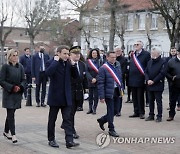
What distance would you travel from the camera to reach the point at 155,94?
1094 centimetres

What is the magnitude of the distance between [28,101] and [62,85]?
6.77 m

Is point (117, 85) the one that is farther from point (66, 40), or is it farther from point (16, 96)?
point (66, 40)

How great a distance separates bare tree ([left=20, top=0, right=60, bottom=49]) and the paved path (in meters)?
45.4

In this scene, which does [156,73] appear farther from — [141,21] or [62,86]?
[141,21]

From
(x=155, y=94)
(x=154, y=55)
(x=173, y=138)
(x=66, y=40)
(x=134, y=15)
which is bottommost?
(x=173, y=138)

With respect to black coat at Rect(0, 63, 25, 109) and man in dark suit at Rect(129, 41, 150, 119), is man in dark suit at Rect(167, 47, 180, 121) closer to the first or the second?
man in dark suit at Rect(129, 41, 150, 119)

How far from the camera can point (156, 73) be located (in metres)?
10.8

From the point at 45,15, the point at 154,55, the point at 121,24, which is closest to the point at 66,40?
the point at 45,15

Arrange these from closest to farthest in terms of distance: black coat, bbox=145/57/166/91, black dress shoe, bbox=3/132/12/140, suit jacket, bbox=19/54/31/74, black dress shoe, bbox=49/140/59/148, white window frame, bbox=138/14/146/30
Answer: black dress shoe, bbox=49/140/59/148, black dress shoe, bbox=3/132/12/140, black coat, bbox=145/57/166/91, suit jacket, bbox=19/54/31/74, white window frame, bbox=138/14/146/30

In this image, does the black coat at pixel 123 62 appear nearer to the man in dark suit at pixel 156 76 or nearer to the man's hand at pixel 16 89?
the man in dark suit at pixel 156 76

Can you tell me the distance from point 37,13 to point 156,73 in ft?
160

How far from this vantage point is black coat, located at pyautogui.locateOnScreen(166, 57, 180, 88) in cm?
1097

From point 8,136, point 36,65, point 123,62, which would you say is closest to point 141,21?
point 123,62

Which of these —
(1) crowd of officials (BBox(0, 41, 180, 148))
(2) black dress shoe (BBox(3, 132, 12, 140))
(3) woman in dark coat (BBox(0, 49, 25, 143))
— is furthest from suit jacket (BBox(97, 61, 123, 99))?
(2) black dress shoe (BBox(3, 132, 12, 140))
